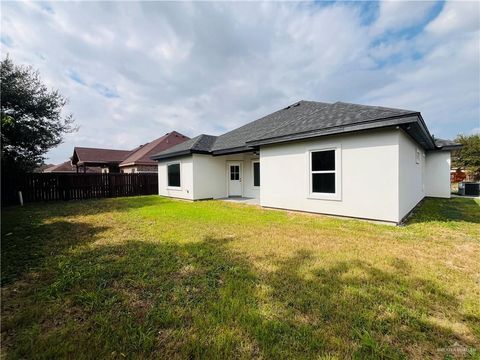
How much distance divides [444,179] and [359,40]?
9526mm

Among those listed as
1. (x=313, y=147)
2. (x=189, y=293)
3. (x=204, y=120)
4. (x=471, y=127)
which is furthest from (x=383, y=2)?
(x=471, y=127)

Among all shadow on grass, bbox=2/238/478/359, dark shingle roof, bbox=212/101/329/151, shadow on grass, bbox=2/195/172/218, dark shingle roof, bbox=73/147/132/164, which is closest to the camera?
shadow on grass, bbox=2/238/478/359

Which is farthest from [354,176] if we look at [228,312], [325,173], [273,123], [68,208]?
[68,208]

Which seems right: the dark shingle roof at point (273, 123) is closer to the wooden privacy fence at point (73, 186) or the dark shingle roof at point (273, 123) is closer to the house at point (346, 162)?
the house at point (346, 162)

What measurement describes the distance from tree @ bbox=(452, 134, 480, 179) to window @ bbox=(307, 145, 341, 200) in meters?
22.8

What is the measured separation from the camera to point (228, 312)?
91.0 inches

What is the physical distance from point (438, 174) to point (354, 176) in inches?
411

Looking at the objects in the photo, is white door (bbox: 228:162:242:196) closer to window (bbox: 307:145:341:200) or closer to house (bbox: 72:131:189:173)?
window (bbox: 307:145:341:200)

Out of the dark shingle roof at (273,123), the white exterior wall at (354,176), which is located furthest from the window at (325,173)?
the dark shingle roof at (273,123)

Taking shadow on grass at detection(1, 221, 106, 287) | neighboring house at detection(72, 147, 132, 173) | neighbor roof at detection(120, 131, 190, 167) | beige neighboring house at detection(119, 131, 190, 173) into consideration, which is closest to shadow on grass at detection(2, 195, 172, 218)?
shadow on grass at detection(1, 221, 106, 287)

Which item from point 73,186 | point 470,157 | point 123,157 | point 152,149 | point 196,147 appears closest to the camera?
point 196,147

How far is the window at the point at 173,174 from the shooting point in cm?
1312

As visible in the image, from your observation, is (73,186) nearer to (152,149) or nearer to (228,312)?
(152,149)

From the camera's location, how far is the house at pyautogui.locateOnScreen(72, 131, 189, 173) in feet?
69.1
